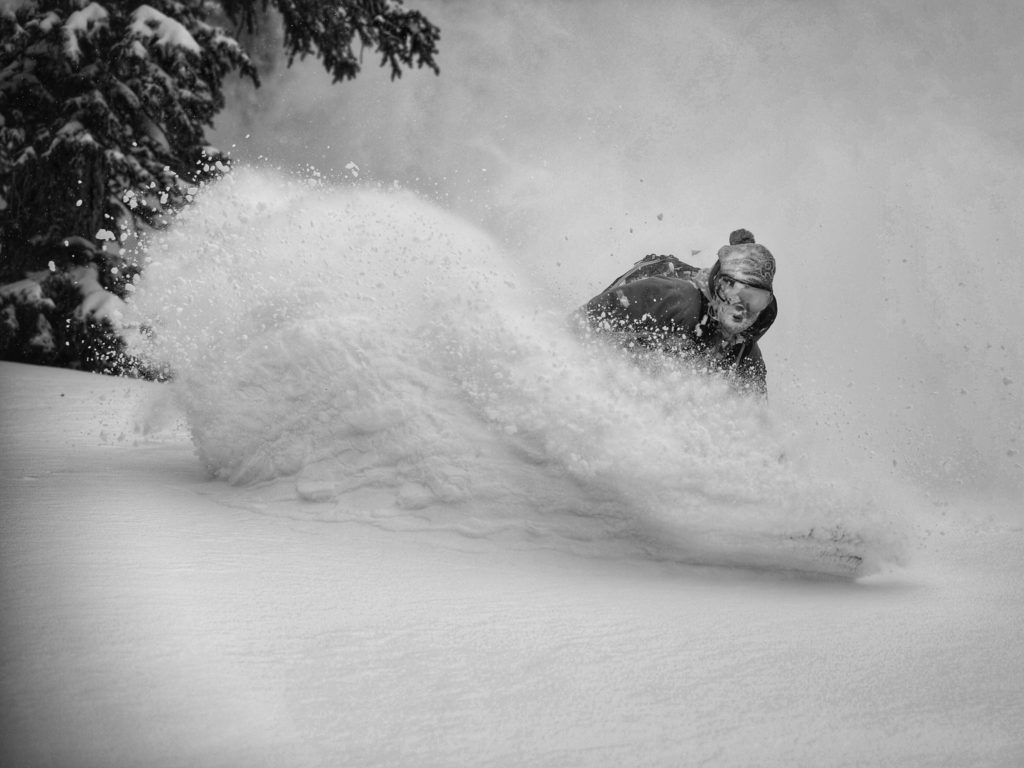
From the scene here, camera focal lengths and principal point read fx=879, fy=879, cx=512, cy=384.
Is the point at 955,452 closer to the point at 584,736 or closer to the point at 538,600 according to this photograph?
the point at 538,600

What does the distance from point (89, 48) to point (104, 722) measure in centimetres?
596

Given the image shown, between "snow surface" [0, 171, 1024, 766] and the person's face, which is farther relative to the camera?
the person's face

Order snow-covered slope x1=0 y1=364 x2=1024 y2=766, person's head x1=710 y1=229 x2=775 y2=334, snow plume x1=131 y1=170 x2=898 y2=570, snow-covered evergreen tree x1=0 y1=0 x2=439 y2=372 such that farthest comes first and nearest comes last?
snow-covered evergreen tree x1=0 y1=0 x2=439 y2=372 < person's head x1=710 y1=229 x2=775 y2=334 < snow plume x1=131 y1=170 x2=898 y2=570 < snow-covered slope x1=0 y1=364 x2=1024 y2=766

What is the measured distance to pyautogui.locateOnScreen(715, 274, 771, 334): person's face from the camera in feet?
7.57

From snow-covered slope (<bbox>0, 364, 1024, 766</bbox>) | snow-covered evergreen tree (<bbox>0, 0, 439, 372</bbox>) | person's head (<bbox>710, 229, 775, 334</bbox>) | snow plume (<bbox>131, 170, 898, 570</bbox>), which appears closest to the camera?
snow-covered slope (<bbox>0, 364, 1024, 766</bbox>)

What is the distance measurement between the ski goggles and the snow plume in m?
0.23

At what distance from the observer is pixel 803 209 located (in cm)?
600

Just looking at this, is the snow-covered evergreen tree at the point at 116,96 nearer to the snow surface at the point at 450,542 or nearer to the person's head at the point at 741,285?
the snow surface at the point at 450,542

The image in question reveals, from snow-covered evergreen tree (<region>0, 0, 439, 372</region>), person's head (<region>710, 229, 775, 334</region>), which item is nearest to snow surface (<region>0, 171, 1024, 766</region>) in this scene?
person's head (<region>710, 229, 775, 334</region>)

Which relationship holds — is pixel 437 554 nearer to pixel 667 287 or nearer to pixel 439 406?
pixel 439 406

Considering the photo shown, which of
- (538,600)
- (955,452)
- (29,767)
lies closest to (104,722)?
(29,767)

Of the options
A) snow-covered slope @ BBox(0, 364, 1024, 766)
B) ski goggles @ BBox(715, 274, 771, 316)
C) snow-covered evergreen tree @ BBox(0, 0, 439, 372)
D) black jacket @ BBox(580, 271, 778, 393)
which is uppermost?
snow-covered evergreen tree @ BBox(0, 0, 439, 372)

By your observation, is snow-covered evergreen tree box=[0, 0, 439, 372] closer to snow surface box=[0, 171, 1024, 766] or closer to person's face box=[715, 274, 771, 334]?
snow surface box=[0, 171, 1024, 766]

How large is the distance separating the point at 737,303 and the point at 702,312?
108mm
